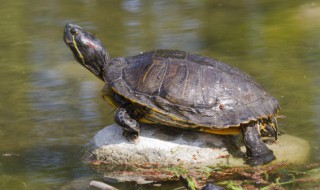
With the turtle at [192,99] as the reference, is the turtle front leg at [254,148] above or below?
below

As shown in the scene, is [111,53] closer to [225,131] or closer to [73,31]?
[73,31]

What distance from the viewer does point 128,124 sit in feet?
17.0

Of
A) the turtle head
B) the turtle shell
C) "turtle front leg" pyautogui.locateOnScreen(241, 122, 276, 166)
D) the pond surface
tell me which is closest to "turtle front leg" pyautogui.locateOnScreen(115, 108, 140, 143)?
the turtle shell

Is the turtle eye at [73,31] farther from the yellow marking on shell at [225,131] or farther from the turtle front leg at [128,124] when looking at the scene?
the yellow marking on shell at [225,131]

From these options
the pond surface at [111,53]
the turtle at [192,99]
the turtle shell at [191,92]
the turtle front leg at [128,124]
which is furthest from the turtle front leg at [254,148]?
the turtle front leg at [128,124]

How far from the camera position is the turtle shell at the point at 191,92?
202 inches

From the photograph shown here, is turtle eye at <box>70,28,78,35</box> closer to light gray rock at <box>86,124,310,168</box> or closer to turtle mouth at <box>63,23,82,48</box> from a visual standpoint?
turtle mouth at <box>63,23,82,48</box>

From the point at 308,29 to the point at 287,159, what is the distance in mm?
4378

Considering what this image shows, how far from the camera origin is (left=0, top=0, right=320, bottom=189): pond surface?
5934 mm

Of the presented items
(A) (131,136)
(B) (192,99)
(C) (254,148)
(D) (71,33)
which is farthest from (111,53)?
(C) (254,148)

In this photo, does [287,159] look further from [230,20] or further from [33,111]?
[230,20]

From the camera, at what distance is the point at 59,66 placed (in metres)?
8.58

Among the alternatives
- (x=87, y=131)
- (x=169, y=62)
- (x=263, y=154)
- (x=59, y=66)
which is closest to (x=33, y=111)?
(x=87, y=131)

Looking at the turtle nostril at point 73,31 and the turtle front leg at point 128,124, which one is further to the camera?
the turtle nostril at point 73,31
